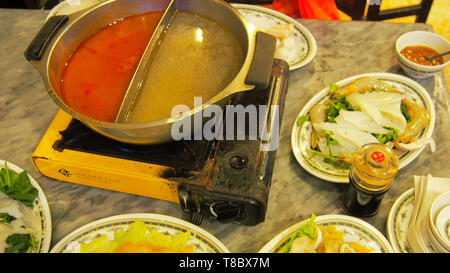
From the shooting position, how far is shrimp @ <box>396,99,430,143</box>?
5.02ft

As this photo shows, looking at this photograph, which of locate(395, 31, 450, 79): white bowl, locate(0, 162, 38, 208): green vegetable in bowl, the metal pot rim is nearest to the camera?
the metal pot rim

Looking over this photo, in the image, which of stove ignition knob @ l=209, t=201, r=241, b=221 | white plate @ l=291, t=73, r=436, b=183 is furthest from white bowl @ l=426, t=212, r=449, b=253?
stove ignition knob @ l=209, t=201, r=241, b=221

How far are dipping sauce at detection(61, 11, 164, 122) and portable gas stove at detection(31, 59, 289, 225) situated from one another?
0.12 metres

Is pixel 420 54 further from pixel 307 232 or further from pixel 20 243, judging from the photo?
pixel 20 243

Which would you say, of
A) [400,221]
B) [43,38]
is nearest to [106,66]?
[43,38]

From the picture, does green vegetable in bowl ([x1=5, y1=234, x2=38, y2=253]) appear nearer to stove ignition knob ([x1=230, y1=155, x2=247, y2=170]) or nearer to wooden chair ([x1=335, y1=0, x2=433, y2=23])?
stove ignition knob ([x1=230, y1=155, x2=247, y2=170])

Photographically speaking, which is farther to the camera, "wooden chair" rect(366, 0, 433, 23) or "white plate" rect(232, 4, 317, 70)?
"wooden chair" rect(366, 0, 433, 23)

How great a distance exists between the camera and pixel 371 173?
1.22 metres

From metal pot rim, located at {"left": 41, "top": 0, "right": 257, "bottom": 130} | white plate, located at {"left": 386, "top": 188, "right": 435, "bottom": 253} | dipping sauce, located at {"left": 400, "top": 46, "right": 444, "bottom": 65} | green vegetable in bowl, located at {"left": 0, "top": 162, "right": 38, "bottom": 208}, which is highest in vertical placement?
metal pot rim, located at {"left": 41, "top": 0, "right": 257, "bottom": 130}

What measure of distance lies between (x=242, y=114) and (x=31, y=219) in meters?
0.89

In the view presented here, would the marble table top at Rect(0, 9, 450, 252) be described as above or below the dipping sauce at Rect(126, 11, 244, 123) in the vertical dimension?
below

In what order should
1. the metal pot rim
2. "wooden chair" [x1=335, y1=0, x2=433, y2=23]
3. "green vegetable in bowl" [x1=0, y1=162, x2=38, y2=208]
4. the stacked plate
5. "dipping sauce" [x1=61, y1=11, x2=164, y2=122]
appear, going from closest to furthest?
1. the metal pot rim
2. the stacked plate
3. "dipping sauce" [x1=61, y1=11, x2=164, y2=122]
4. "green vegetable in bowl" [x1=0, y1=162, x2=38, y2=208]
5. "wooden chair" [x1=335, y1=0, x2=433, y2=23]

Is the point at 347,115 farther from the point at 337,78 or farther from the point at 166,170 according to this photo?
the point at 166,170
